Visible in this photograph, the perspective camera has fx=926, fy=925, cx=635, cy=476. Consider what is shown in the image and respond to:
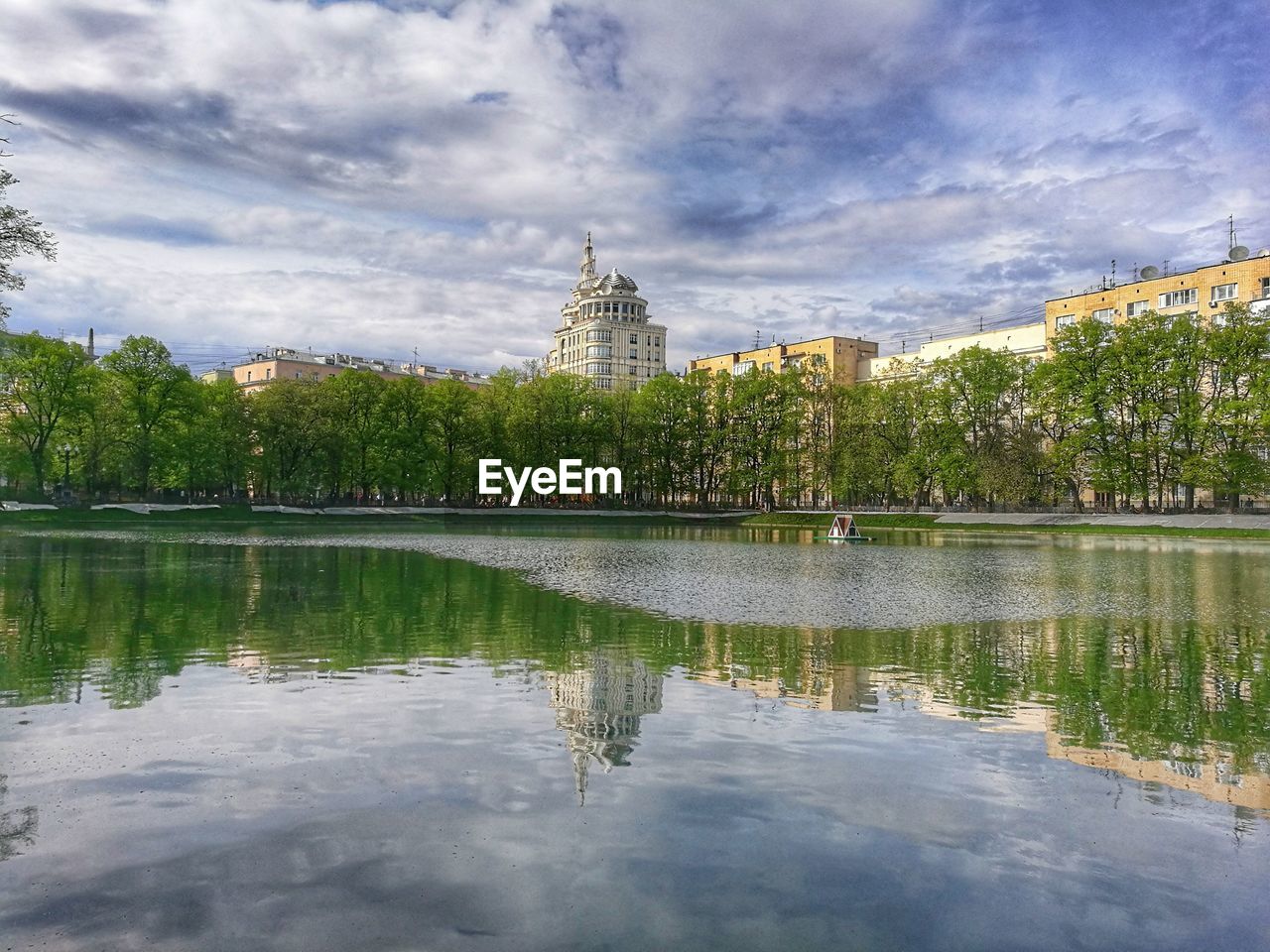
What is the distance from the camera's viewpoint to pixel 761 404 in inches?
4363

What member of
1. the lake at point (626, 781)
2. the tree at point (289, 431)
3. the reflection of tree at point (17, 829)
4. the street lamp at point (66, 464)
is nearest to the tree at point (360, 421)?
the tree at point (289, 431)

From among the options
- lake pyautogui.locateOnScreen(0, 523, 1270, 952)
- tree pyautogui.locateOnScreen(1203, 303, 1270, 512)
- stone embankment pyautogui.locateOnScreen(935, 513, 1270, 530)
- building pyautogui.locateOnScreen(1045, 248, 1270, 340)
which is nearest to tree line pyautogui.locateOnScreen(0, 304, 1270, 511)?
tree pyautogui.locateOnScreen(1203, 303, 1270, 512)

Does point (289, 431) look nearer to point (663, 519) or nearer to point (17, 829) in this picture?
point (663, 519)

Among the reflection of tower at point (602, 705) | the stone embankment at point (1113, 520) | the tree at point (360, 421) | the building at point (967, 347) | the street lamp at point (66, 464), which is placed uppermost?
the building at point (967, 347)

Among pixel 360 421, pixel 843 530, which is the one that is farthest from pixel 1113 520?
pixel 360 421

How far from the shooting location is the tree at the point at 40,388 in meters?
74.4

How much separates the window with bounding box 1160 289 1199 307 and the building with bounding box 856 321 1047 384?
16.9 meters

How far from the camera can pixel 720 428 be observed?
113062 mm

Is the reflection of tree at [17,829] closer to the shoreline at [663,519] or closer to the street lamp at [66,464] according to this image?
the shoreline at [663,519]

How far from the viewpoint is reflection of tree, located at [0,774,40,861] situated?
7164 millimetres

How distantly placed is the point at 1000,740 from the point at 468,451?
309ft

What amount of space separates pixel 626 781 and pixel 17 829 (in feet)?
17.0

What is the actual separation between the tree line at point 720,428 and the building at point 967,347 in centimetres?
891

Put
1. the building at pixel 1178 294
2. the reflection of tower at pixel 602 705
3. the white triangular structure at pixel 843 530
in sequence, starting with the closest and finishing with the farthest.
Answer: the reflection of tower at pixel 602 705
the white triangular structure at pixel 843 530
the building at pixel 1178 294
